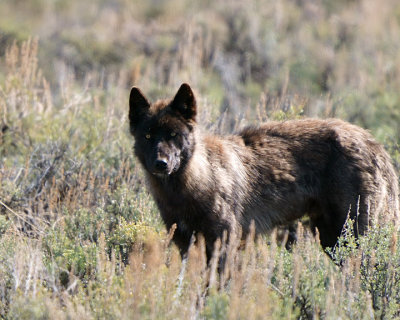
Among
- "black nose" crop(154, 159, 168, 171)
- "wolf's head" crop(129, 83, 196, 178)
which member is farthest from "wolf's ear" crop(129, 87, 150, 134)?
"black nose" crop(154, 159, 168, 171)

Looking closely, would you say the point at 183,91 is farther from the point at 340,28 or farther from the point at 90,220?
the point at 340,28

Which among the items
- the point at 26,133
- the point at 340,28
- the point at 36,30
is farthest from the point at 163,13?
the point at 26,133

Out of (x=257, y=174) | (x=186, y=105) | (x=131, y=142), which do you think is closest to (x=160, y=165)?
(x=186, y=105)

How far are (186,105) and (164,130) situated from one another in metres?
0.36

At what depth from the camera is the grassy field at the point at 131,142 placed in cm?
399

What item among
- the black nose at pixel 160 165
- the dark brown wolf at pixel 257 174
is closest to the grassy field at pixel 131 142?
the dark brown wolf at pixel 257 174

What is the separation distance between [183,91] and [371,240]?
6.93 ft

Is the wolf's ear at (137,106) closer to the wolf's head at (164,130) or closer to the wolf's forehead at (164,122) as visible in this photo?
the wolf's head at (164,130)

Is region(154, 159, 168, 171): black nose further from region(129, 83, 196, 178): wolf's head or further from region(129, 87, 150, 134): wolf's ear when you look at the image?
region(129, 87, 150, 134): wolf's ear

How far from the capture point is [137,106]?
5.74 m

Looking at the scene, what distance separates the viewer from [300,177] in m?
5.78

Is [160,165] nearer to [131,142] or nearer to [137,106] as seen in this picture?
[137,106]

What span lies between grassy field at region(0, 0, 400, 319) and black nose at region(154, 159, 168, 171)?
55cm

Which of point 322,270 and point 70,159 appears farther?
point 70,159
